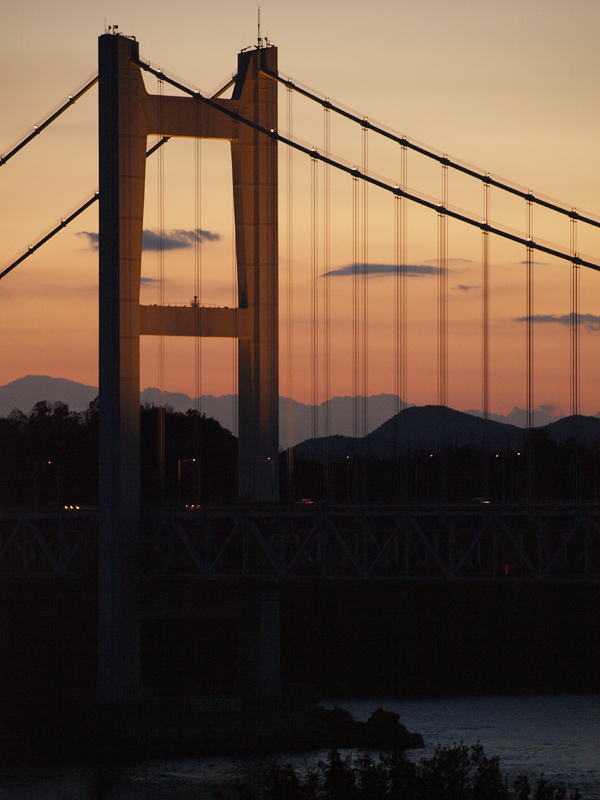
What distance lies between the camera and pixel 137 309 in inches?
1334

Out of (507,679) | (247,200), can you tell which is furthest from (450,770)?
(507,679)

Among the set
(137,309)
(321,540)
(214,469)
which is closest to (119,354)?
(137,309)

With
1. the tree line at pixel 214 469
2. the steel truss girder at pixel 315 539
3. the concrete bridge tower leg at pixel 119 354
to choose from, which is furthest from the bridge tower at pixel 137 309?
the tree line at pixel 214 469

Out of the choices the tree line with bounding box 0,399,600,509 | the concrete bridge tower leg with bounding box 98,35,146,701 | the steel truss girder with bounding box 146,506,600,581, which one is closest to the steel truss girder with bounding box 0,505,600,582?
the steel truss girder with bounding box 146,506,600,581

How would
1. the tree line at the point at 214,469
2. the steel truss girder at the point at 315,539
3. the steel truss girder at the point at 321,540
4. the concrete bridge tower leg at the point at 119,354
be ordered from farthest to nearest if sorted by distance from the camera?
the tree line at the point at 214,469
the concrete bridge tower leg at the point at 119,354
the steel truss girder at the point at 315,539
the steel truss girder at the point at 321,540

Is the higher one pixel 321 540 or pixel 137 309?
pixel 137 309

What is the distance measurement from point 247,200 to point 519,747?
15380 millimetres

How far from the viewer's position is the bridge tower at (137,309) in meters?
33.9

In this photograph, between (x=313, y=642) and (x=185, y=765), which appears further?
→ (x=313, y=642)

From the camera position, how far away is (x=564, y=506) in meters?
29.2

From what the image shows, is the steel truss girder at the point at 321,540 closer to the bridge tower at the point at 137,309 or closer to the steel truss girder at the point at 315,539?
the steel truss girder at the point at 315,539

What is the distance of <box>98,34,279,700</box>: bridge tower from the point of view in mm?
33875

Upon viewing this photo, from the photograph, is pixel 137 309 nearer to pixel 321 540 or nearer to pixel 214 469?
pixel 321 540

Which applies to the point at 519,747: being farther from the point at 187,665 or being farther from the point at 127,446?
the point at 187,665
